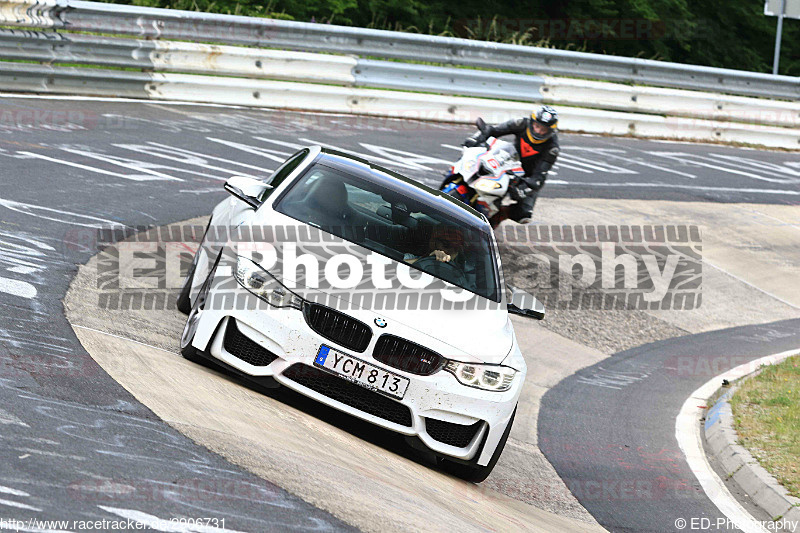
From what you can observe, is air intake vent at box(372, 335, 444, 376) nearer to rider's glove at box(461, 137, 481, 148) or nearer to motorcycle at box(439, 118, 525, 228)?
motorcycle at box(439, 118, 525, 228)

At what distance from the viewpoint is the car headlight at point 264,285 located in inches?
234

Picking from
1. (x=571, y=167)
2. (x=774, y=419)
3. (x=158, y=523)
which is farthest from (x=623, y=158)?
(x=158, y=523)

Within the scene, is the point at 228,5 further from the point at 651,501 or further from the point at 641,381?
the point at 651,501

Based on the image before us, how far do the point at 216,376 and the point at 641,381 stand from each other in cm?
513

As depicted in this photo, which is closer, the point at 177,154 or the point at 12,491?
the point at 12,491

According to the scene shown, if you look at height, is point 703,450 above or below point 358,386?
below

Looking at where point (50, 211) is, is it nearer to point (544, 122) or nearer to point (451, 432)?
point (544, 122)

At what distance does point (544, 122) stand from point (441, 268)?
15.2ft

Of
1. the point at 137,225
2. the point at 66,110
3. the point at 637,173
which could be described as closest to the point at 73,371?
the point at 137,225

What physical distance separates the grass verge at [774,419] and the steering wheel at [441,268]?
8.87 feet

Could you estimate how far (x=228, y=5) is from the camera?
2586cm

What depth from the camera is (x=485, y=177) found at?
34.2 feet

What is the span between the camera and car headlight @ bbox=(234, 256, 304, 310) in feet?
19.5

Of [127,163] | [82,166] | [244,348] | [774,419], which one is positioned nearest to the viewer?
[244,348]
